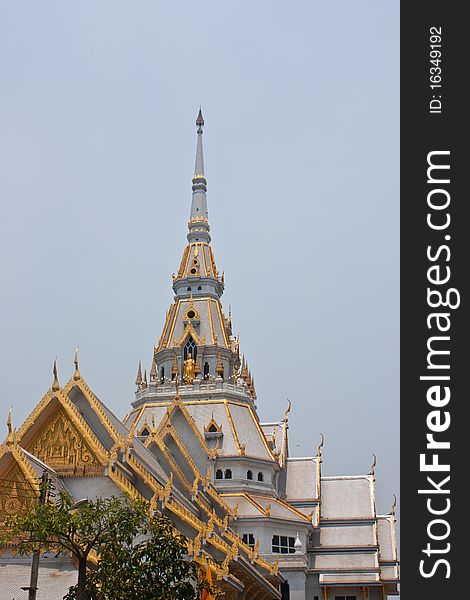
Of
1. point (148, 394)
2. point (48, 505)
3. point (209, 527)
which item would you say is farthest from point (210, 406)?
point (48, 505)

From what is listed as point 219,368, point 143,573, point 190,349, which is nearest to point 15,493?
point 143,573

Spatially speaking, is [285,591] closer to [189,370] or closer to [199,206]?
[189,370]

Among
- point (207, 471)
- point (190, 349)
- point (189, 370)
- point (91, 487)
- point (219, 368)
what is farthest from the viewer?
point (190, 349)

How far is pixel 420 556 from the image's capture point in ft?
42.5

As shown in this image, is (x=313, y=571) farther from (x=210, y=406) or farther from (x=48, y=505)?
(x=48, y=505)

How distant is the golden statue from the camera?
51.8m

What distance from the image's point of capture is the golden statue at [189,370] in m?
51.8

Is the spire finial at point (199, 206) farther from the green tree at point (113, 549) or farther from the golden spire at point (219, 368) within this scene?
the green tree at point (113, 549)

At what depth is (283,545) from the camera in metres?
44.2

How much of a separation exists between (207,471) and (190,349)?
1140 cm

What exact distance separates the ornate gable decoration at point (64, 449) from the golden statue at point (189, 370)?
25469 millimetres

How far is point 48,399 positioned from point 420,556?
15712 millimetres

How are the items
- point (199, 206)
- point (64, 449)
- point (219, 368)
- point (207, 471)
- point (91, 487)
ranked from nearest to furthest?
point (91, 487) → point (64, 449) → point (207, 471) → point (219, 368) → point (199, 206)

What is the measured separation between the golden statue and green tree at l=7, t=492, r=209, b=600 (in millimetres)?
33672
